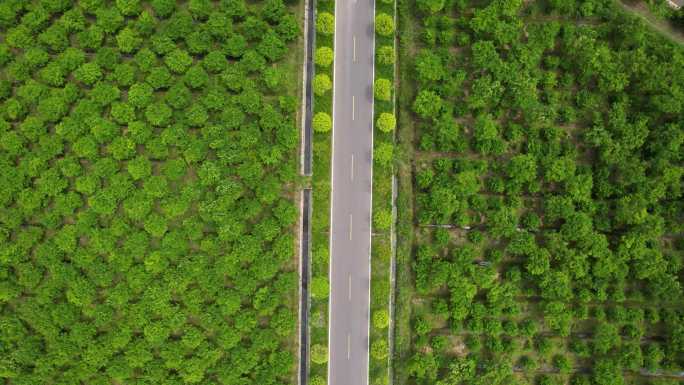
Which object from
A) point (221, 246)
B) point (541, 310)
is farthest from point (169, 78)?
point (541, 310)

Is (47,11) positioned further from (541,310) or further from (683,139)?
(683,139)

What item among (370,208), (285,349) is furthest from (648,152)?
(285,349)

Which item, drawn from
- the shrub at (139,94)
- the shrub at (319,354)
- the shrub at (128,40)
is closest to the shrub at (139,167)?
the shrub at (139,94)

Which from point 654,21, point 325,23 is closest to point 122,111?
point 325,23

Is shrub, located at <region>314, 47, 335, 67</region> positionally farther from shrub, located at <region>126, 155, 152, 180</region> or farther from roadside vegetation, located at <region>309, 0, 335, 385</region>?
shrub, located at <region>126, 155, 152, 180</region>

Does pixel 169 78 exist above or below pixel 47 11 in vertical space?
below

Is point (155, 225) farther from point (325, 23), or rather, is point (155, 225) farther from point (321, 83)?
point (325, 23)

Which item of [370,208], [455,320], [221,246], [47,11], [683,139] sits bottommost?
[455,320]
